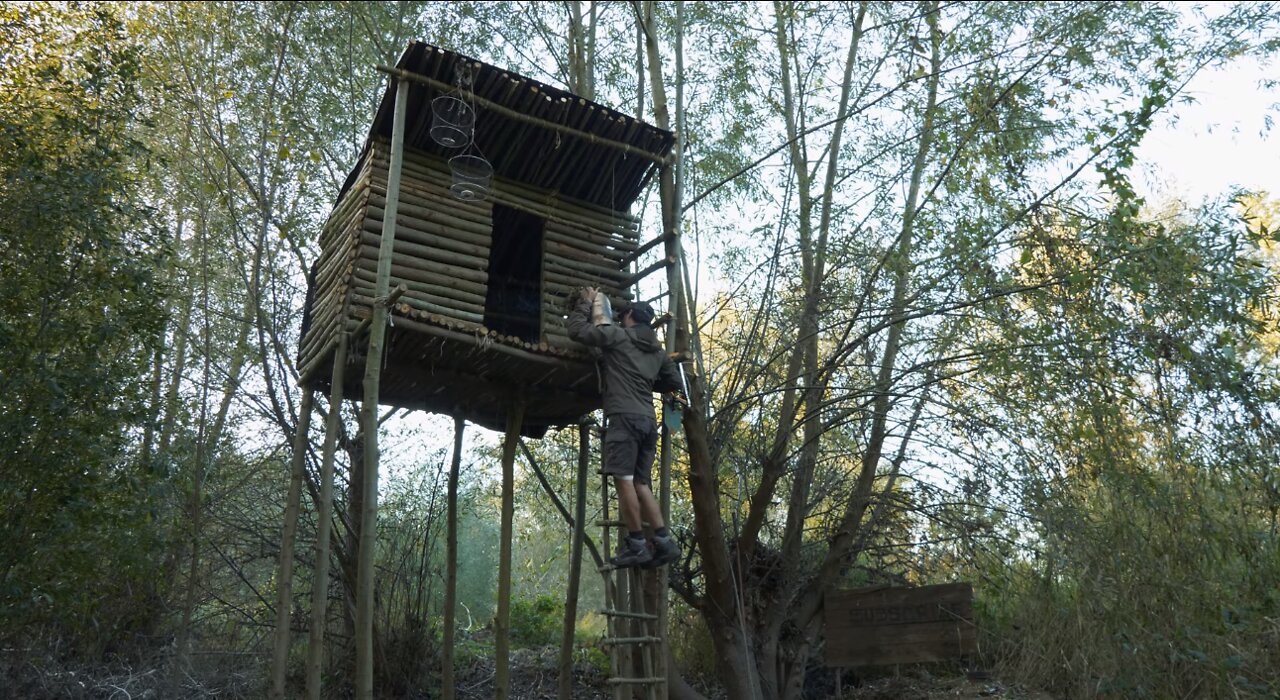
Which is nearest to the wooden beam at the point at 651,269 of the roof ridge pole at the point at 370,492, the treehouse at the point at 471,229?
the treehouse at the point at 471,229

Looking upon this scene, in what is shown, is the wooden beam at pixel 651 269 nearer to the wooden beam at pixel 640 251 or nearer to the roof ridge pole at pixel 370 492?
the wooden beam at pixel 640 251

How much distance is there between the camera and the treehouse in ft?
22.8

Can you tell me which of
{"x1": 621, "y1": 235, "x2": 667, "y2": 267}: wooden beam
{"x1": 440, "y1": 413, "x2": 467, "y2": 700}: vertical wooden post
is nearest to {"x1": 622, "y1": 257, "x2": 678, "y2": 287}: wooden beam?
{"x1": 621, "y1": 235, "x2": 667, "y2": 267}: wooden beam

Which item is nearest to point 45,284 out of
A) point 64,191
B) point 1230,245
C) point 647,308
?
point 64,191

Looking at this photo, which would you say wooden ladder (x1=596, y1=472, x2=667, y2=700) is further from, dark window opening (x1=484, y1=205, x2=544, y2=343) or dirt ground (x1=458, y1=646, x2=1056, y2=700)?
dirt ground (x1=458, y1=646, x2=1056, y2=700)

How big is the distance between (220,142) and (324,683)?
5.94 metres

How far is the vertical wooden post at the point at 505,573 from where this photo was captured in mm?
7363

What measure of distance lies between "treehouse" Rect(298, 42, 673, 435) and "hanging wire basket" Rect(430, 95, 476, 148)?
0.03ft

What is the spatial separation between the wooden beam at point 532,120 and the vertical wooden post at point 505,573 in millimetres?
2205

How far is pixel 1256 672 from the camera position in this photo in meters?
6.79

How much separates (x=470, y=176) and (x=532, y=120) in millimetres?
655

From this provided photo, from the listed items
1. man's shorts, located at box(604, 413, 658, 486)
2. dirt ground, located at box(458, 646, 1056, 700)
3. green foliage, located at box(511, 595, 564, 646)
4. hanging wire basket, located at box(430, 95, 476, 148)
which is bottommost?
dirt ground, located at box(458, 646, 1056, 700)

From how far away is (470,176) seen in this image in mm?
7516

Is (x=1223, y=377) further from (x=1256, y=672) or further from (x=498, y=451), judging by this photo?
(x=498, y=451)
